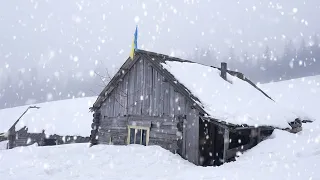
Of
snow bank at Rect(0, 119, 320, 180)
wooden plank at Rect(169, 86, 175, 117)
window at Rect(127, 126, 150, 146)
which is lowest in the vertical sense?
snow bank at Rect(0, 119, 320, 180)

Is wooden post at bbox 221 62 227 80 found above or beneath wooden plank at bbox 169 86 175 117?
above

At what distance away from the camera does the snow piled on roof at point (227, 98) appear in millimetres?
12844

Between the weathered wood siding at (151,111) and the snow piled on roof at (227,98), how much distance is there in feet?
2.74

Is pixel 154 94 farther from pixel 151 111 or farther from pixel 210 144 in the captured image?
pixel 210 144

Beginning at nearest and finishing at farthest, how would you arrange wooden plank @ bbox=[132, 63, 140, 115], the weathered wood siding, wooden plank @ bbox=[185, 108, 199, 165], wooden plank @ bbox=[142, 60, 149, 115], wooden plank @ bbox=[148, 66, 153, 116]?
wooden plank @ bbox=[185, 108, 199, 165]
the weathered wood siding
wooden plank @ bbox=[148, 66, 153, 116]
wooden plank @ bbox=[142, 60, 149, 115]
wooden plank @ bbox=[132, 63, 140, 115]

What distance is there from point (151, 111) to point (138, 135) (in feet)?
5.14

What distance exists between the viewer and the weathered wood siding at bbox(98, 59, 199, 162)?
13.1 meters

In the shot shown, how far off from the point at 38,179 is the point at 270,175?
6.97 metres

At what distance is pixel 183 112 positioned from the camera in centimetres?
1329

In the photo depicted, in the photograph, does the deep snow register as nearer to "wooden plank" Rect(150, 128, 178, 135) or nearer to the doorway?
"wooden plank" Rect(150, 128, 178, 135)

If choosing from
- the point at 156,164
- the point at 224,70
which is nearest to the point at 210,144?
the point at 156,164

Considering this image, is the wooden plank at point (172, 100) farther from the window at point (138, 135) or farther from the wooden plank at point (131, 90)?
the wooden plank at point (131, 90)

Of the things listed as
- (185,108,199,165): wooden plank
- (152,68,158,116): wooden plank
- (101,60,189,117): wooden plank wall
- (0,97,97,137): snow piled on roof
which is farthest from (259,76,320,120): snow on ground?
(185,108,199,165): wooden plank

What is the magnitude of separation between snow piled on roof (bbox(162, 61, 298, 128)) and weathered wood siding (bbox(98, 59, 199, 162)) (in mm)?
835
